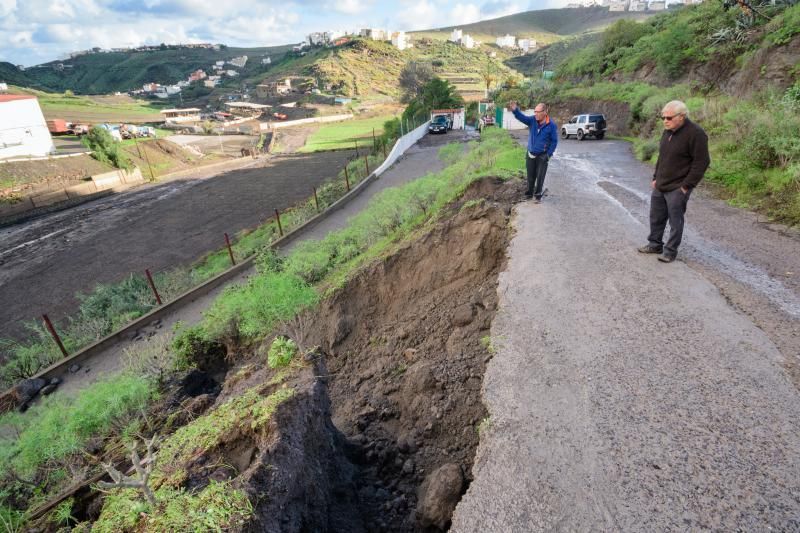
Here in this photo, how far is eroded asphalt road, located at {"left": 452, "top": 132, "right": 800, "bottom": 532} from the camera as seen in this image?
231 centimetres

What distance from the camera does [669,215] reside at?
5156 millimetres

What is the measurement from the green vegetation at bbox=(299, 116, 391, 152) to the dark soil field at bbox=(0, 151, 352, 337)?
49.8ft

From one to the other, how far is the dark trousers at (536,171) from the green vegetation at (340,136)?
133ft

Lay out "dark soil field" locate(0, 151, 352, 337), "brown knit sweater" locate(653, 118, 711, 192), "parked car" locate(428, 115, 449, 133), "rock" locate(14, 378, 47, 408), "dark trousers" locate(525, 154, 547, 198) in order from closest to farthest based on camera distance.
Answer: "brown knit sweater" locate(653, 118, 711, 192) → "dark trousers" locate(525, 154, 547, 198) → "rock" locate(14, 378, 47, 408) → "dark soil field" locate(0, 151, 352, 337) → "parked car" locate(428, 115, 449, 133)

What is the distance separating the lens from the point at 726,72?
18.1m

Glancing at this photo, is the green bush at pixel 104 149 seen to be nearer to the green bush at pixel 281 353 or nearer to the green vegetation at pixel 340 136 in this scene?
the green vegetation at pixel 340 136

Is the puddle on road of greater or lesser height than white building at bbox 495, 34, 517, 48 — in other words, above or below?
below

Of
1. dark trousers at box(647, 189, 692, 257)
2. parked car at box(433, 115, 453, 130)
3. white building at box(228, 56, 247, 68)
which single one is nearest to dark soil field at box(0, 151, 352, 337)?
parked car at box(433, 115, 453, 130)

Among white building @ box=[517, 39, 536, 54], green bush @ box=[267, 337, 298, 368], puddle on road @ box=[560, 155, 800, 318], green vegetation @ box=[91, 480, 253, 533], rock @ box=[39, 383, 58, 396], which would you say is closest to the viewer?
green vegetation @ box=[91, 480, 253, 533]

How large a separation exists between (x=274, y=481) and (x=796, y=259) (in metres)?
6.63

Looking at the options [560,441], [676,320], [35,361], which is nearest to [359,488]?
[560,441]

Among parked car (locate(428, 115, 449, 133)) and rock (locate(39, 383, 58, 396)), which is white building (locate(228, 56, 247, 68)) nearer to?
parked car (locate(428, 115, 449, 133))

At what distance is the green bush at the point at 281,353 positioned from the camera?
3611mm

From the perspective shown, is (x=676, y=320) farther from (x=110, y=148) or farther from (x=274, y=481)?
(x=110, y=148)
